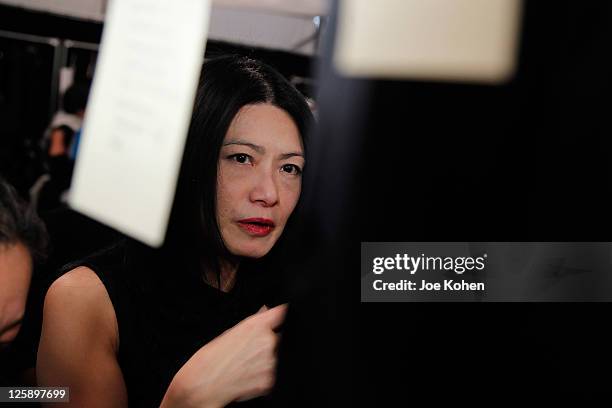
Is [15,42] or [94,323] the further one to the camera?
[15,42]

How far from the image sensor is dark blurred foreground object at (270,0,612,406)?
0.21 m

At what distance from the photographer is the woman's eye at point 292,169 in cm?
72

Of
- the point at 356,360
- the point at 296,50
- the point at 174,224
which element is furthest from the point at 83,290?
the point at 296,50

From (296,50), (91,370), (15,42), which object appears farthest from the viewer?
(15,42)

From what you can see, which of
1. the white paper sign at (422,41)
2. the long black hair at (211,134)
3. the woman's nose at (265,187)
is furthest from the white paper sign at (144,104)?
the white paper sign at (422,41)

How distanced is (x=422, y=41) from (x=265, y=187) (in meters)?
0.49

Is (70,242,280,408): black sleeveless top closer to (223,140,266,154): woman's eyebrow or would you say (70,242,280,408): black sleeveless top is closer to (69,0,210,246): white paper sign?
(69,0,210,246): white paper sign

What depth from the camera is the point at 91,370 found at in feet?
2.32

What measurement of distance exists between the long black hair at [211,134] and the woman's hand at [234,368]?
0.84 feet

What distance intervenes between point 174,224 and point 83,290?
0.51 ft

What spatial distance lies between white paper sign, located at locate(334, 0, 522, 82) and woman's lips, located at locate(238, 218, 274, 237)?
0.51 m

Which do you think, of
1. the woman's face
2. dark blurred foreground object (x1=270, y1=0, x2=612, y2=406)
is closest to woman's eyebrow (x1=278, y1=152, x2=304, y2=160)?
the woman's face

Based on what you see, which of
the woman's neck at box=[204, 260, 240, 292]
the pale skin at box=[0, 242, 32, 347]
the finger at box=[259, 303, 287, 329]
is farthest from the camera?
the woman's neck at box=[204, 260, 240, 292]

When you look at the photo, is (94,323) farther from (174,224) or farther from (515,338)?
(515,338)
